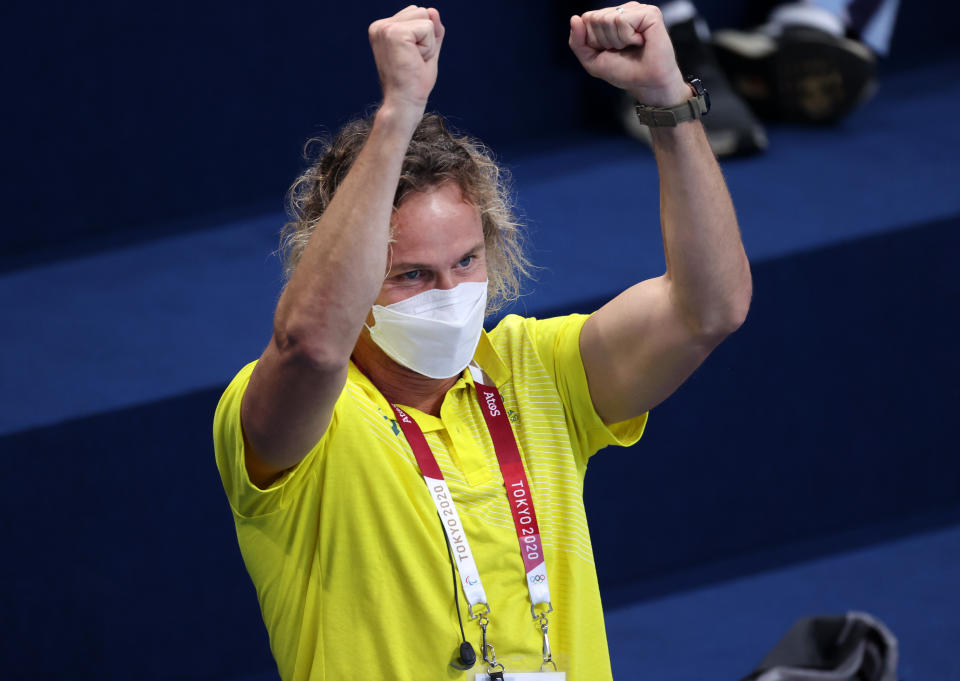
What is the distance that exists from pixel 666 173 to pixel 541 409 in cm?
34

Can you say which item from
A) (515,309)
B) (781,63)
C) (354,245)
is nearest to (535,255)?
(515,309)

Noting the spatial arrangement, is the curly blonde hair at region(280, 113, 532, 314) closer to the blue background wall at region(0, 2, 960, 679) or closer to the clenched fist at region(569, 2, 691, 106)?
the clenched fist at region(569, 2, 691, 106)

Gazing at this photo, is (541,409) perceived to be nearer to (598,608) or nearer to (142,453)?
(598,608)

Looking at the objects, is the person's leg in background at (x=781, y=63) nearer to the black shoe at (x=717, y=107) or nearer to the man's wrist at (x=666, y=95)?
the black shoe at (x=717, y=107)

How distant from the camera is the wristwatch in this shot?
1.37 metres

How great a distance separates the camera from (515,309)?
8.41ft

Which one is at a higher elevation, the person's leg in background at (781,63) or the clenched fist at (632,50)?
the clenched fist at (632,50)

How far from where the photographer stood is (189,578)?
245cm

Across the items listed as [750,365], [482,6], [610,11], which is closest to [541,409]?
[610,11]

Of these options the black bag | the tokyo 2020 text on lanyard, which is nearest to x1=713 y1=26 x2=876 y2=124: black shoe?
the tokyo 2020 text on lanyard

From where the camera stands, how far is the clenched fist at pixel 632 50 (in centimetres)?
134

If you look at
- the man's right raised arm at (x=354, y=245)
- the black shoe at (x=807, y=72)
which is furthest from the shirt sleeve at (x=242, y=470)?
the black shoe at (x=807, y=72)

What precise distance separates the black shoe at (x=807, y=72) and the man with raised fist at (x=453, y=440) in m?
2.18

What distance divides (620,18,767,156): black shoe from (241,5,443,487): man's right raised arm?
2112mm
